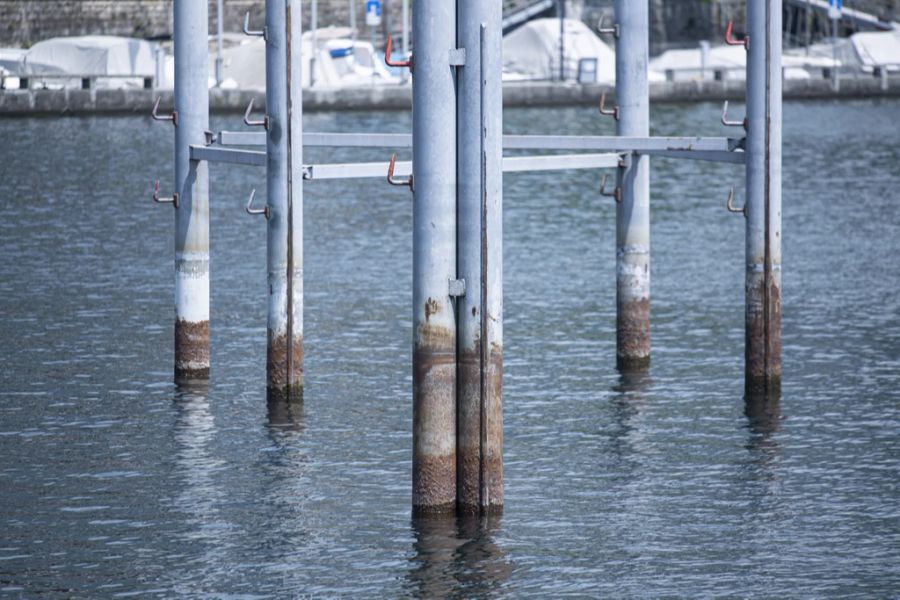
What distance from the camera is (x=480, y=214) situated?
55.9 feet

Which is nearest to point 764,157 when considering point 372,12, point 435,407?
point 435,407

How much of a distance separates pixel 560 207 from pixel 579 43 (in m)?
52.9

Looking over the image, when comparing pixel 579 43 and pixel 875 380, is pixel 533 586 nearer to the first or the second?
pixel 875 380

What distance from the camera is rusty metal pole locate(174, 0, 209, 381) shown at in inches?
979

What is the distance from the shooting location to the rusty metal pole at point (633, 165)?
86.1 ft

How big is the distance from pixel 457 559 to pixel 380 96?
7666 cm

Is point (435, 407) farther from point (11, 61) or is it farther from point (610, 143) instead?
point (11, 61)

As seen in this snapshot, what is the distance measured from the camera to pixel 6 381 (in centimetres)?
2636

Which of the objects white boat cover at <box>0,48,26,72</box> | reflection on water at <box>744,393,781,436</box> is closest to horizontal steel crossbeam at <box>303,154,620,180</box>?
reflection on water at <box>744,393,781,436</box>

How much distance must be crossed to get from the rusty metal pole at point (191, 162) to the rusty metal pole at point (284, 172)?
59.0 inches

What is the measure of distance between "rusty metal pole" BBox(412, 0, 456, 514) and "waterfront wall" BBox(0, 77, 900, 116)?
69.9m

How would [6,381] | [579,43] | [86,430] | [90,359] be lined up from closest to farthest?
[86,430] < [6,381] < [90,359] < [579,43]

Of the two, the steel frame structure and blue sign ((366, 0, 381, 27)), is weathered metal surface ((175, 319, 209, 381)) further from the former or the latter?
blue sign ((366, 0, 381, 27))

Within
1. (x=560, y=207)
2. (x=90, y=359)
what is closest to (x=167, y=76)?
(x=560, y=207)
